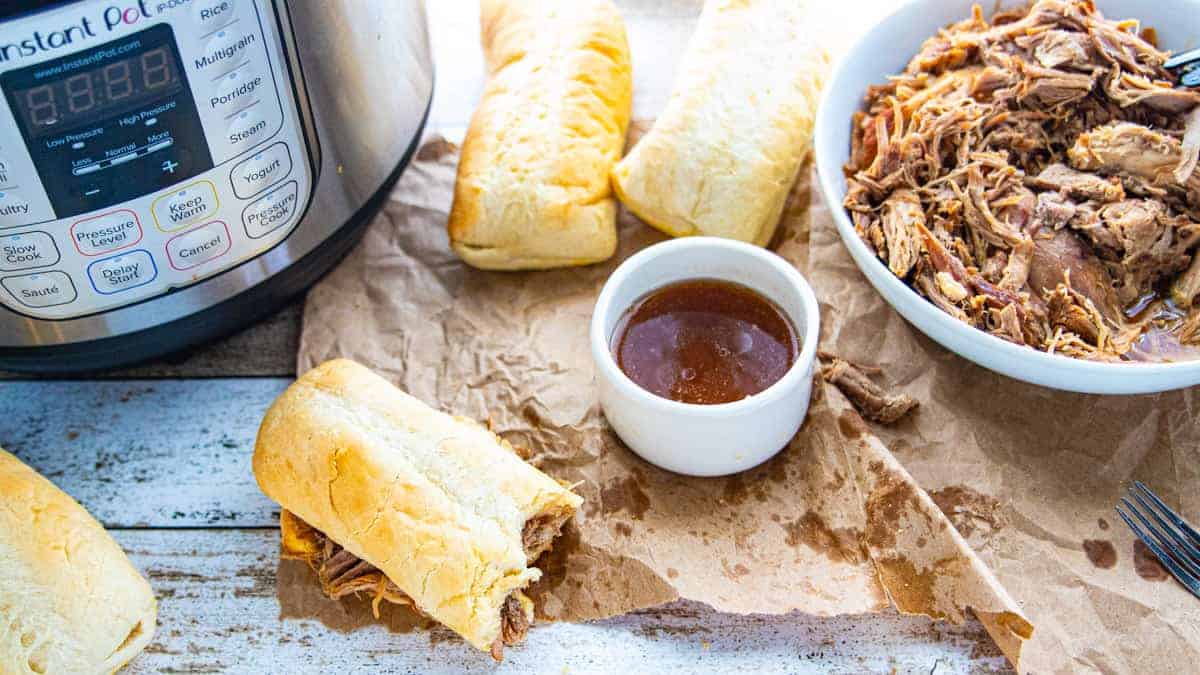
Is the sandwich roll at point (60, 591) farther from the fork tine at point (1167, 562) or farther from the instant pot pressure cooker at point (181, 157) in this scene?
the fork tine at point (1167, 562)

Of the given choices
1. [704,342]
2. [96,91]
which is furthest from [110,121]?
[704,342]

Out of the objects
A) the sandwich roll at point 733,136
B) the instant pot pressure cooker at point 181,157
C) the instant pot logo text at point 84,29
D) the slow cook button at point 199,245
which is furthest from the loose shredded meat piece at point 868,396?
the instant pot logo text at point 84,29

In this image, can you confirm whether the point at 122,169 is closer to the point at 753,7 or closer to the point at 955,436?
the point at 753,7

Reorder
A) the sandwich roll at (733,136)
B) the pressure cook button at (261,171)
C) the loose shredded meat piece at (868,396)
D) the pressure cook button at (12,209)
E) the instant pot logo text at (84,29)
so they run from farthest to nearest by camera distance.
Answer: the sandwich roll at (733,136), the loose shredded meat piece at (868,396), the pressure cook button at (261,171), the pressure cook button at (12,209), the instant pot logo text at (84,29)

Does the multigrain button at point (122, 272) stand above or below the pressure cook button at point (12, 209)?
below

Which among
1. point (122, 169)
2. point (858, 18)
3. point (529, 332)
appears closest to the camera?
point (122, 169)

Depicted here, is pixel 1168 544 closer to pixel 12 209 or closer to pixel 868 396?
pixel 868 396

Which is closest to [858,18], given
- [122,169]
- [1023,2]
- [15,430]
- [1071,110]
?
[1023,2]
